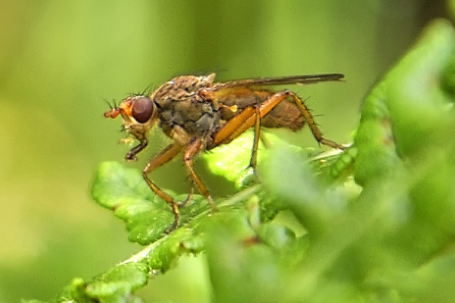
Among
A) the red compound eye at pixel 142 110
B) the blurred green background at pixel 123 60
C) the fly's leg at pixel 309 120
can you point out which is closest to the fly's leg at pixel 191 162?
the red compound eye at pixel 142 110

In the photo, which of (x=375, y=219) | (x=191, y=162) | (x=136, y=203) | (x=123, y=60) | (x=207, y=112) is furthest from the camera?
(x=123, y=60)

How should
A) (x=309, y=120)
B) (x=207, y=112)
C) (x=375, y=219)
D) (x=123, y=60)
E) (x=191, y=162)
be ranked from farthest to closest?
(x=123, y=60)
(x=207, y=112)
(x=309, y=120)
(x=191, y=162)
(x=375, y=219)

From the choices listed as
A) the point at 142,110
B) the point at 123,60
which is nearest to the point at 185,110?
the point at 142,110

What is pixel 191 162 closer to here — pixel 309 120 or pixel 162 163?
pixel 162 163

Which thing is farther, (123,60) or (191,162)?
(123,60)

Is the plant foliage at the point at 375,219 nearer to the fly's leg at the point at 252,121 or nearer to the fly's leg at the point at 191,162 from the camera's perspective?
the fly's leg at the point at 191,162

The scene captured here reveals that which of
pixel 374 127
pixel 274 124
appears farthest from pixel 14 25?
pixel 374 127
